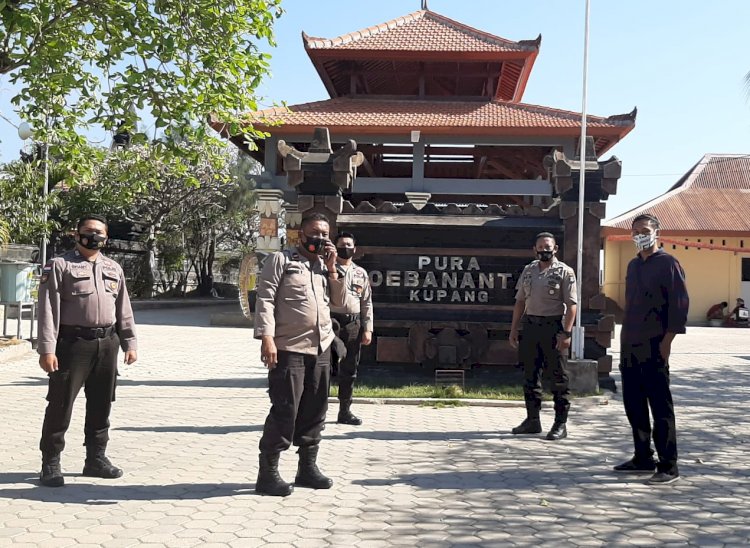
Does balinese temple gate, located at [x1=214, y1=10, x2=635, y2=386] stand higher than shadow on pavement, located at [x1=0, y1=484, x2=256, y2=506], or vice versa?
balinese temple gate, located at [x1=214, y1=10, x2=635, y2=386]

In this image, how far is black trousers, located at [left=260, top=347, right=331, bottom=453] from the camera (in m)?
4.91

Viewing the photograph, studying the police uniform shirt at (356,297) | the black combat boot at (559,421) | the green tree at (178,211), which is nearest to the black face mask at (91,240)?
the police uniform shirt at (356,297)

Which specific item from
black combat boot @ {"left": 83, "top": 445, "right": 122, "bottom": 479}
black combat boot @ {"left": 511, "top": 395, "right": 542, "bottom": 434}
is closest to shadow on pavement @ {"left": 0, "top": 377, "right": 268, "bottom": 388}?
black combat boot @ {"left": 511, "top": 395, "right": 542, "bottom": 434}

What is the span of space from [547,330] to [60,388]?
421cm

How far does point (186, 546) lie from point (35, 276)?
11485 mm

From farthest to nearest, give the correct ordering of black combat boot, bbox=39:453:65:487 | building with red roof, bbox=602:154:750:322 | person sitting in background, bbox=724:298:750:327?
building with red roof, bbox=602:154:750:322 → person sitting in background, bbox=724:298:750:327 → black combat boot, bbox=39:453:65:487

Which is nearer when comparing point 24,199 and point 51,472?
point 51,472

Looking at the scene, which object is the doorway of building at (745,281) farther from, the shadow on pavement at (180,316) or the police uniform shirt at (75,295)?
the police uniform shirt at (75,295)

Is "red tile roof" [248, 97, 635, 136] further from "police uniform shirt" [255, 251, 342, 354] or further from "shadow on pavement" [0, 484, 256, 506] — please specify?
"shadow on pavement" [0, 484, 256, 506]

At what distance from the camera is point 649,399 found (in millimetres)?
5684

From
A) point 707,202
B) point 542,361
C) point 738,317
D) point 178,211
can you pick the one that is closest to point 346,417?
point 542,361

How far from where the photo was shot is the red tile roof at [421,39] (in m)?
20.9

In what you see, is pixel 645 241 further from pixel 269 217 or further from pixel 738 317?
pixel 738 317

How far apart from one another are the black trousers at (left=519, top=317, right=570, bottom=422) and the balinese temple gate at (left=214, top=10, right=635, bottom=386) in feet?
9.31
